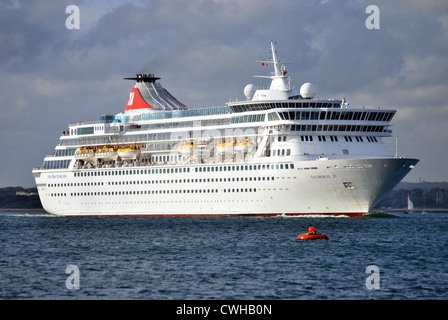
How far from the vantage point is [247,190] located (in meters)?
75.1

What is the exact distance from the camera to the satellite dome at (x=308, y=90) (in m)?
76.1

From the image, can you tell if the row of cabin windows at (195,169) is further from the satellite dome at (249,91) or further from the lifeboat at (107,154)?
the satellite dome at (249,91)

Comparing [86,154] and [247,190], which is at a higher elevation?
[86,154]

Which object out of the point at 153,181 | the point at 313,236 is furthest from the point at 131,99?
the point at 313,236

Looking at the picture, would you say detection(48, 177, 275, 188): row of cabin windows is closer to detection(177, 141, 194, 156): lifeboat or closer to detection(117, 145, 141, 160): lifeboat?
detection(177, 141, 194, 156): lifeboat

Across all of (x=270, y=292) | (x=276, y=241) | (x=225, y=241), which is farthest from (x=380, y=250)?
(x=270, y=292)

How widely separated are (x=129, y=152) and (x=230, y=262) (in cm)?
4556

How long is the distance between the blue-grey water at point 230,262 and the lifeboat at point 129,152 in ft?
63.0

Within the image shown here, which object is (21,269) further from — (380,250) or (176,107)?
(176,107)

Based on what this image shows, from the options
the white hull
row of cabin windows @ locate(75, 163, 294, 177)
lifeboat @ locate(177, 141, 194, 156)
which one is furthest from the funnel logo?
lifeboat @ locate(177, 141, 194, 156)

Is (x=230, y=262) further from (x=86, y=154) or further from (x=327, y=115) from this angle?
(x=86, y=154)

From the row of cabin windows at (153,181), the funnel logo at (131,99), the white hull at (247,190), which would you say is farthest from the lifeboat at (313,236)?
the funnel logo at (131,99)

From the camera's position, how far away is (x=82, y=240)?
59.9 m

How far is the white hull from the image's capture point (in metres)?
69.5
